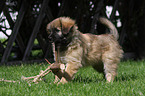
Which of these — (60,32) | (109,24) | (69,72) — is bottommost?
(69,72)

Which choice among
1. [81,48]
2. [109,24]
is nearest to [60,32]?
[81,48]

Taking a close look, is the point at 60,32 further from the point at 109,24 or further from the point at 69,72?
the point at 109,24

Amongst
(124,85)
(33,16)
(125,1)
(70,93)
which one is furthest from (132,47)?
(70,93)

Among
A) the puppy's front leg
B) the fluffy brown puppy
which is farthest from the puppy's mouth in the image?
the puppy's front leg

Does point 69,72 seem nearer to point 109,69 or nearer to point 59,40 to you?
point 59,40

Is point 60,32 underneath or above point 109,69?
above

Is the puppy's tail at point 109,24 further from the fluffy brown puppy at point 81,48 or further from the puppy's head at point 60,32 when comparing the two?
the puppy's head at point 60,32

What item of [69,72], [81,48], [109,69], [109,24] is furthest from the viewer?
[109,24]

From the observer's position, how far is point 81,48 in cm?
351

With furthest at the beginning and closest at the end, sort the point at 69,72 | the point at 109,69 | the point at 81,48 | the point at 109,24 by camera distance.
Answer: the point at 109,24
the point at 109,69
the point at 81,48
the point at 69,72

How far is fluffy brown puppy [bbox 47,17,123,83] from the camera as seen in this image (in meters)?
3.33

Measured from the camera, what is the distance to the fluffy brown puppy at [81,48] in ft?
10.9

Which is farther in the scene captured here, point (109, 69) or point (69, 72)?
point (109, 69)

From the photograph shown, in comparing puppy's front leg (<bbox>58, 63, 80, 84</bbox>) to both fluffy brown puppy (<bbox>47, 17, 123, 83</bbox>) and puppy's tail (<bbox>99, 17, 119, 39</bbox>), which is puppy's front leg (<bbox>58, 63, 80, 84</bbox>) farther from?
puppy's tail (<bbox>99, 17, 119, 39</bbox>)
